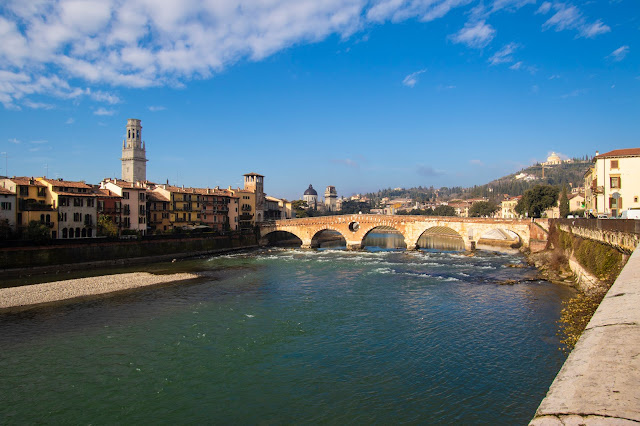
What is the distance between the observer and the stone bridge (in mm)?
49344

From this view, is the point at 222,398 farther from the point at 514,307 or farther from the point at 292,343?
the point at 514,307

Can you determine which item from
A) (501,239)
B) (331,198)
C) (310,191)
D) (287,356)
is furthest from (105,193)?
(331,198)

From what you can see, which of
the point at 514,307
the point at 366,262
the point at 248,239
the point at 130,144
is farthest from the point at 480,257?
the point at 130,144

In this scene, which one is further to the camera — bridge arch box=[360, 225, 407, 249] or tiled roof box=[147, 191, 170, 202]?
bridge arch box=[360, 225, 407, 249]

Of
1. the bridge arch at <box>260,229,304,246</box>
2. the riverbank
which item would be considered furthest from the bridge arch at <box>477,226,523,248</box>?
the riverbank

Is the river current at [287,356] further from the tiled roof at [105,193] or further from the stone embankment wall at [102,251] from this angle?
the tiled roof at [105,193]

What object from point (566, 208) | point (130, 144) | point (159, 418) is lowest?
point (159, 418)

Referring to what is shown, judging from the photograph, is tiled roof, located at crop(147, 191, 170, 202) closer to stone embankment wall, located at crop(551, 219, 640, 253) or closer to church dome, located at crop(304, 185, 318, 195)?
stone embankment wall, located at crop(551, 219, 640, 253)

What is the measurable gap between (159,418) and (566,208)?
243ft

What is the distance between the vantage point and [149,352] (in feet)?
53.5

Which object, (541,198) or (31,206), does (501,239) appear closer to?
(541,198)

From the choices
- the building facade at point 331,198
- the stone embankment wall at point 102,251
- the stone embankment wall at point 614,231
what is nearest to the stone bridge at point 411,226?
the stone embankment wall at point 102,251

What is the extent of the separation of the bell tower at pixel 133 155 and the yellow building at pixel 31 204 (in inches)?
1499

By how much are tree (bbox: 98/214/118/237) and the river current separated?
17721 mm
